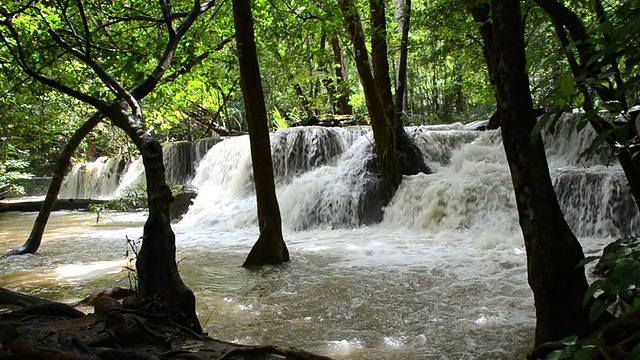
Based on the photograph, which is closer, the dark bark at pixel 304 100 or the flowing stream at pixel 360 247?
the flowing stream at pixel 360 247

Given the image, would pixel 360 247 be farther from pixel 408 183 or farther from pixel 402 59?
pixel 402 59

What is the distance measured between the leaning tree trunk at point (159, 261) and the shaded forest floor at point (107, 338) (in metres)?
0.19

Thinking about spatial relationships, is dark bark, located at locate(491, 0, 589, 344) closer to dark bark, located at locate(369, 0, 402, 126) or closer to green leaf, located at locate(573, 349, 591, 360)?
green leaf, located at locate(573, 349, 591, 360)

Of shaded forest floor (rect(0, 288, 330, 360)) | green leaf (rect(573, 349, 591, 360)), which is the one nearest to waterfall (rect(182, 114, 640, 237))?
shaded forest floor (rect(0, 288, 330, 360))

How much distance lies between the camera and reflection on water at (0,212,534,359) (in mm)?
3799

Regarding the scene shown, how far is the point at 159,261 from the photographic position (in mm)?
3504

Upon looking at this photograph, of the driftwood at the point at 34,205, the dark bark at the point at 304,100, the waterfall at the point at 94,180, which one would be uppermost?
the dark bark at the point at 304,100

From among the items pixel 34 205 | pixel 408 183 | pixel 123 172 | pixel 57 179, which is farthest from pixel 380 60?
pixel 34 205

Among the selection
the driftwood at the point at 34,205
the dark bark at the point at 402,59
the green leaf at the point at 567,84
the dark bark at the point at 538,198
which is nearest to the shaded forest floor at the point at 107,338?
the dark bark at the point at 538,198

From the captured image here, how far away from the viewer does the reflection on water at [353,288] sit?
150 inches

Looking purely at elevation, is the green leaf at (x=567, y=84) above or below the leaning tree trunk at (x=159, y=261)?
above

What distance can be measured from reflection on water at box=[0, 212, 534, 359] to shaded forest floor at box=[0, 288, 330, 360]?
90cm

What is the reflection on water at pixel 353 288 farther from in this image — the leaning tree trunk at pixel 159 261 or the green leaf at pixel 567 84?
the green leaf at pixel 567 84

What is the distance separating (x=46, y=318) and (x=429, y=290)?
391cm
